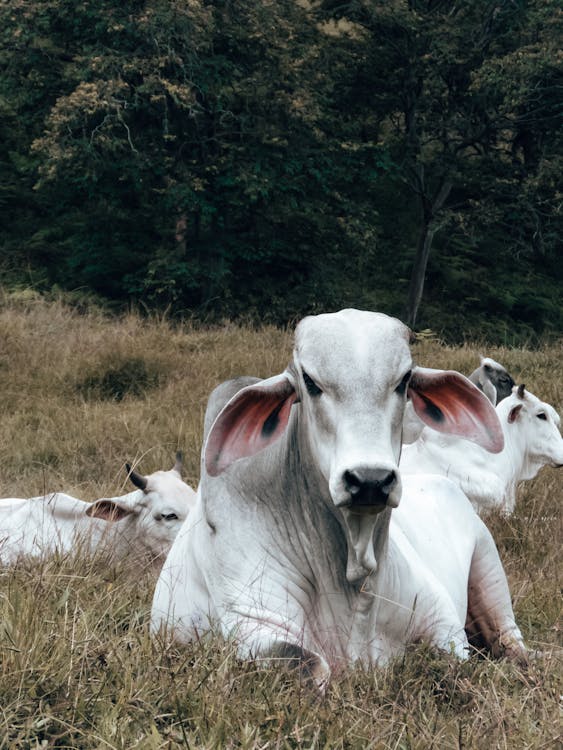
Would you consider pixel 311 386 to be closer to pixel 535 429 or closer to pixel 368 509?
pixel 368 509

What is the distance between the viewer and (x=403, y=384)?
3023mm

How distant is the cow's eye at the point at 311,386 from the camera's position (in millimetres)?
2969

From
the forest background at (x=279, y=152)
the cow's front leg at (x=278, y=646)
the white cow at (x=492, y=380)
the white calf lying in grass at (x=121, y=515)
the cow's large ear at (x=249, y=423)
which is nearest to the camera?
the cow's front leg at (x=278, y=646)

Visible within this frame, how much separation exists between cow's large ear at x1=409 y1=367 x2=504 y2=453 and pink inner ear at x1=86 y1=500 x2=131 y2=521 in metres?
2.45

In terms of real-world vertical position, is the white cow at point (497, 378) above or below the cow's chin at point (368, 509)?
below

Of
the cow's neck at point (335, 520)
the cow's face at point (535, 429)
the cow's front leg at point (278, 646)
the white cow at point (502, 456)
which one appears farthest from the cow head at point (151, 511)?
the cow's face at point (535, 429)

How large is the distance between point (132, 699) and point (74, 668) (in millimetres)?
224

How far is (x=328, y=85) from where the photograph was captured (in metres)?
19.6

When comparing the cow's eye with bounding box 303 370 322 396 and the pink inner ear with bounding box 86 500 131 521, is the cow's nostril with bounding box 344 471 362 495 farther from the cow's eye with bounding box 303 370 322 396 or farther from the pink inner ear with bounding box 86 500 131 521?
the pink inner ear with bounding box 86 500 131 521

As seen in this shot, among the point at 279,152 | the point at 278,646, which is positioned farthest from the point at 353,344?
the point at 279,152

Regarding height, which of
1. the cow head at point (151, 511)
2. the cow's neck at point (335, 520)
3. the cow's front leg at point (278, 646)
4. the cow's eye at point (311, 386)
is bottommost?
the cow head at point (151, 511)

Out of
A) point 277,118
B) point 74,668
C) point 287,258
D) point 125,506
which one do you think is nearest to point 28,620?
point 74,668

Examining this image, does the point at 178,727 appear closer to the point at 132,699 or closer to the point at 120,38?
the point at 132,699

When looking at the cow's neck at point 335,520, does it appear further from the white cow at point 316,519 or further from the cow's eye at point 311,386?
the cow's eye at point 311,386
